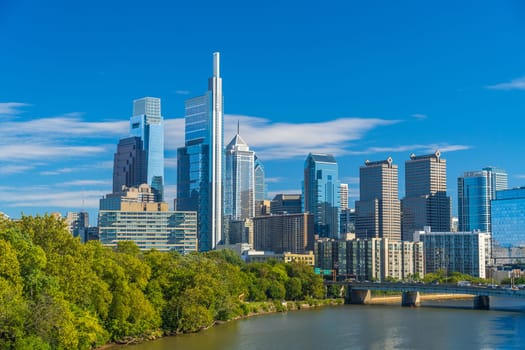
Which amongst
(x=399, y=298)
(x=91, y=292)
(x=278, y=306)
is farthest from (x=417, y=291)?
(x=91, y=292)

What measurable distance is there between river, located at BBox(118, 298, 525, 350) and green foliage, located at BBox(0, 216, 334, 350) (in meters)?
2.33

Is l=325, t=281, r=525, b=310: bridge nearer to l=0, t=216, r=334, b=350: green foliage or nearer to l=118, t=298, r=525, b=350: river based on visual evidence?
l=118, t=298, r=525, b=350: river

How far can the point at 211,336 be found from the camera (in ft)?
260

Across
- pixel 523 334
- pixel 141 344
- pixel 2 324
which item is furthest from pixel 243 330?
pixel 2 324

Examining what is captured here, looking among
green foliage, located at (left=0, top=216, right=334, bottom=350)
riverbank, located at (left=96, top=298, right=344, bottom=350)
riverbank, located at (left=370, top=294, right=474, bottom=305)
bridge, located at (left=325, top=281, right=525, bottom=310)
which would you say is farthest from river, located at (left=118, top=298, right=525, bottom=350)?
riverbank, located at (left=370, top=294, right=474, bottom=305)

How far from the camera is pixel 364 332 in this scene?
86.8 meters

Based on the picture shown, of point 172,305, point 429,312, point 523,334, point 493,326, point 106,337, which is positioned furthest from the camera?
point 429,312

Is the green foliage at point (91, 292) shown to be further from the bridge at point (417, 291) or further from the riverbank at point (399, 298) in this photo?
the riverbank at point (399, 298)

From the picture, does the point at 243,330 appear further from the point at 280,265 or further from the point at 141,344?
the point at 280,265

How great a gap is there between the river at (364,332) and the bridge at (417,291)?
412 cm

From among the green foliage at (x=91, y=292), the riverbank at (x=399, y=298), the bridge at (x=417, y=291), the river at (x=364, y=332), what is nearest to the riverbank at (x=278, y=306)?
the river at (x=364, y=332)

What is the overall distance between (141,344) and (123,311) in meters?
4.62

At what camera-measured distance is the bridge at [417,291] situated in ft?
398

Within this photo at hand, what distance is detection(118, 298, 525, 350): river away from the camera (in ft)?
245
